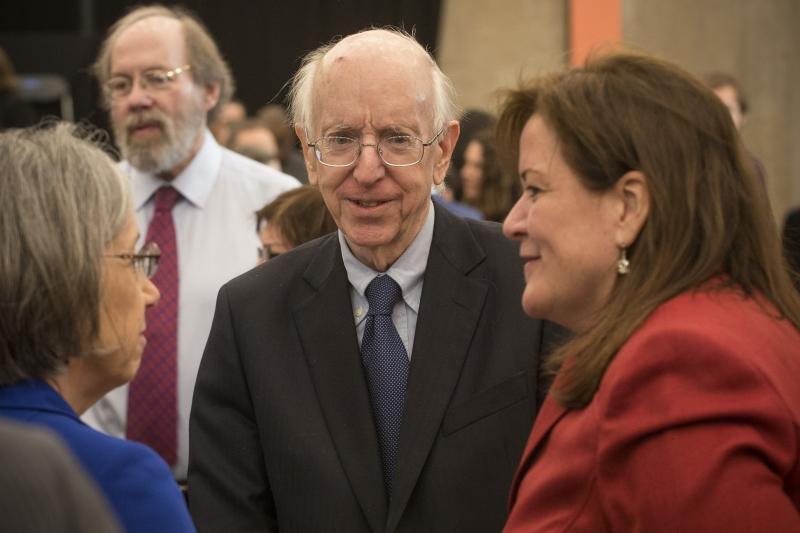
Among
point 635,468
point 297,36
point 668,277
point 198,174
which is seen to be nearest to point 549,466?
point 635,468

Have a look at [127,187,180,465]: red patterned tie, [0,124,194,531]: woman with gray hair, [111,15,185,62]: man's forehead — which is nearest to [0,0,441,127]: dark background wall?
[111,15,185,62]: man's forehead

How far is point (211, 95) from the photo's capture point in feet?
15.7

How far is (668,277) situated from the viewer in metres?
1.95

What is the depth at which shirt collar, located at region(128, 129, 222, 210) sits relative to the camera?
428cm

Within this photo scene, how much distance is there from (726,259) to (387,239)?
0.89 m

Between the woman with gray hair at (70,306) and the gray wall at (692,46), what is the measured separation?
7.44 m

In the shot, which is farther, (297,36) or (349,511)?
(297,36)

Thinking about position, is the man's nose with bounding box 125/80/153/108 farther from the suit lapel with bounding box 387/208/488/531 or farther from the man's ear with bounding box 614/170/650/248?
the man's ear with bounding box 614/170/650/248

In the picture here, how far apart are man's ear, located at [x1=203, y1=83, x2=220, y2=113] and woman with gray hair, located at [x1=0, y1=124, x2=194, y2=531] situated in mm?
2556

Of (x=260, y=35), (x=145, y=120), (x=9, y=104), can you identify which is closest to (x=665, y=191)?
(x=145, y=120)

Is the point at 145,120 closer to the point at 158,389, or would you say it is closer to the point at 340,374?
A: the point at 158,389

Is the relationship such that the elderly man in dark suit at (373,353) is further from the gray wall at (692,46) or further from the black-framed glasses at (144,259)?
the gray wall at (692,46)

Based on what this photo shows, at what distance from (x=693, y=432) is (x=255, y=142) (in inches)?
209

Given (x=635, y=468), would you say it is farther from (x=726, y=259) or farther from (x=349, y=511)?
(x=349, y=511)
